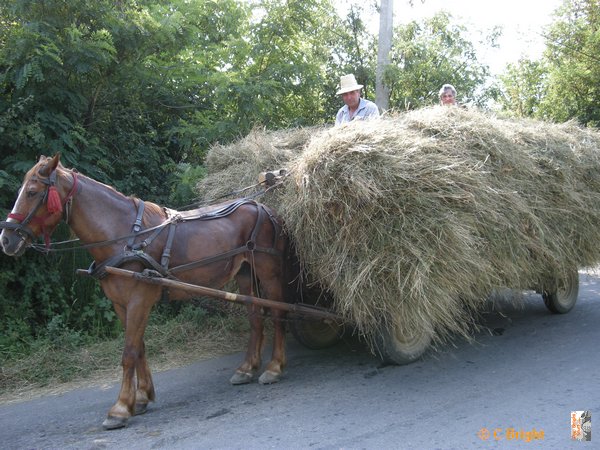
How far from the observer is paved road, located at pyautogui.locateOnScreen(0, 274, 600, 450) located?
3.50m

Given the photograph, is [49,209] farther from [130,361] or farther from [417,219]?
[417,219]

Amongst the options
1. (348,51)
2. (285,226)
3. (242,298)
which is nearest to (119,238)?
(242,298)

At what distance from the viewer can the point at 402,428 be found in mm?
3605

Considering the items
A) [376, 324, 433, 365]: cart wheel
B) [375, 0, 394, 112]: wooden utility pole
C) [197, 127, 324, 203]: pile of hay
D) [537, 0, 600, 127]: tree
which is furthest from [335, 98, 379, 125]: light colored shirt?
[537, 0, 600, 127]: tree

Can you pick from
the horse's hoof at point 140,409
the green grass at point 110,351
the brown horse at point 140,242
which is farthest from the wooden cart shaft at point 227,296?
the green grass at point 110,351

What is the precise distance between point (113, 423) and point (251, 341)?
149cm

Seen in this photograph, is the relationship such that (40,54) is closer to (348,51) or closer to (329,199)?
(329,199)

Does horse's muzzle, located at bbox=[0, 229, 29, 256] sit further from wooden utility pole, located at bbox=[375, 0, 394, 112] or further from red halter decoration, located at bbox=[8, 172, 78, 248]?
wooden utility pole, located at bbox=[375, 0, 394, 112]

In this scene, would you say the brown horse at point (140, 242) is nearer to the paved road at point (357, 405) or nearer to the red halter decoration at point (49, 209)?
the red halter decoration at point (49, 209)

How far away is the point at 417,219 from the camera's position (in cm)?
406

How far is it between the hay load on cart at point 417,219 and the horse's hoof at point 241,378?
1.01m

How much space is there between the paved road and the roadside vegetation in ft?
3.21

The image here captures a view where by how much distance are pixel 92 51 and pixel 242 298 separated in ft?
12.2

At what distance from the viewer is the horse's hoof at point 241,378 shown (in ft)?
15.6
